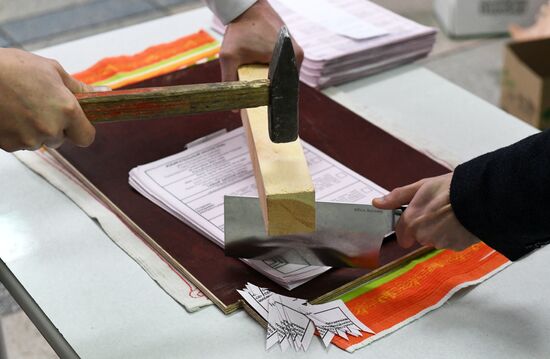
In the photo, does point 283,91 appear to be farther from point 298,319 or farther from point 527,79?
point 527,79

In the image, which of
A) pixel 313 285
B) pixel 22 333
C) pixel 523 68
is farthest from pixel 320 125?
pixel 523 68

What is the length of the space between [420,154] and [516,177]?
1.07 feet

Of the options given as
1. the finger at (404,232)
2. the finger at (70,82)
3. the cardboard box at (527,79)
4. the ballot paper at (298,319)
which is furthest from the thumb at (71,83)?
the cardboard box at (527,79)

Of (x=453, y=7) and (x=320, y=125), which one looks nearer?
(x=320, y=125)

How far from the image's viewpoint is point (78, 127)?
0.88 m

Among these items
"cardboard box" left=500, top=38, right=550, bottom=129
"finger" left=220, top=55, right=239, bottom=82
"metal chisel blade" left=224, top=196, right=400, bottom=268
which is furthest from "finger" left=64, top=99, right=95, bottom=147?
"cardboard box" left=500, top=38, right=550, bottom=129

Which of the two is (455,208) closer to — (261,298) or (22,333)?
(261,298)

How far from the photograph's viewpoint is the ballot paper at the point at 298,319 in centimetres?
89

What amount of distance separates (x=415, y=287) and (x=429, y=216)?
0.09 meters

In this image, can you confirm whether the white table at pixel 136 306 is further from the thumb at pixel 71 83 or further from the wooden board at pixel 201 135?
the thumb at pixel 71 83

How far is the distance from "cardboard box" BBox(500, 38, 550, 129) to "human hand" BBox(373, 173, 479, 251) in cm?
133

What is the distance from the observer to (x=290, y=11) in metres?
1.53

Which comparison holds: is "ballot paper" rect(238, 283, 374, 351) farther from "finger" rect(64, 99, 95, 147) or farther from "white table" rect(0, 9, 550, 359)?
"finger" rect(64, 99, 95, 147)

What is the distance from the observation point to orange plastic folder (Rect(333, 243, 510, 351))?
918mm
